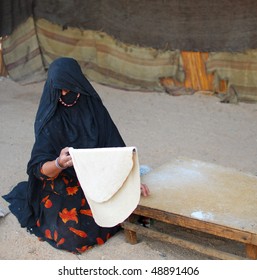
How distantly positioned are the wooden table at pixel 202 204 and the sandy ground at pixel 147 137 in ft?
0.90

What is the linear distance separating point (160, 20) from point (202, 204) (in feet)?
14.4

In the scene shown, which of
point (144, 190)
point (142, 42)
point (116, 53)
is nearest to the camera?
point (144, 190)

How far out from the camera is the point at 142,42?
743 centimetres

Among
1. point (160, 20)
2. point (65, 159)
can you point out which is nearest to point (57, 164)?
point (65, 159)

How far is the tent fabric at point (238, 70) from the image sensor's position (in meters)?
6.72

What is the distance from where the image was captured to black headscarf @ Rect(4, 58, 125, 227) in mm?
3365

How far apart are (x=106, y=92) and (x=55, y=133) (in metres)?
4.20

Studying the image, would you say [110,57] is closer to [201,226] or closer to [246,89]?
[246,89]

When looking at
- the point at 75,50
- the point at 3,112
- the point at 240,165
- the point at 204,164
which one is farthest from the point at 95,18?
the point at 204,164

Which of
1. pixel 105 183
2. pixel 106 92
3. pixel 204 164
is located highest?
pixel 105 183

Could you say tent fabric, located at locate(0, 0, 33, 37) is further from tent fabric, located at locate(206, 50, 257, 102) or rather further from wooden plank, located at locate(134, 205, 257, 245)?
wooden plank, located at locate(134, 205, 257, 245)

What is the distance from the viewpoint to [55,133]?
348cm

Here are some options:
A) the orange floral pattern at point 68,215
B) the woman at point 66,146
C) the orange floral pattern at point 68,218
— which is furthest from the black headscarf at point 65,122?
the orange floral pattern at point 68,215

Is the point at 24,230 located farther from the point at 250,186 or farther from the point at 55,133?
the point at 250,186
